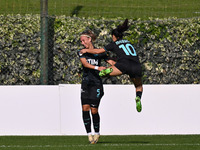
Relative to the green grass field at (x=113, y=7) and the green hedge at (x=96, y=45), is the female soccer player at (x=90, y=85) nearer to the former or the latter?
the green hedge at (x=96, y=45)

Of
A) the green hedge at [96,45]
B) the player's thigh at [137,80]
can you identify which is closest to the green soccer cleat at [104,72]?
the player's thigh at [137,80]

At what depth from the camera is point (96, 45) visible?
12.6 m

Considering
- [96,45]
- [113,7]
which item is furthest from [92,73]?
[113,7]

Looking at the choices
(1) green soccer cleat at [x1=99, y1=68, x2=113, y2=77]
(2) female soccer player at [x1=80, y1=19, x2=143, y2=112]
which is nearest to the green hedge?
(2) female soccer player at [x1=80, y1=19, x2=143, y2=112]

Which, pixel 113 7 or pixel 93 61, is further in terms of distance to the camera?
pixel 113 7

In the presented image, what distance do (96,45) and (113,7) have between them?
103 inches

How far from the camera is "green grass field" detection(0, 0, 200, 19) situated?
13.4m
